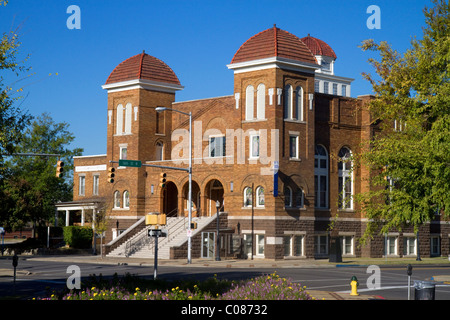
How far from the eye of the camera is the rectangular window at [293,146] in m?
45.7

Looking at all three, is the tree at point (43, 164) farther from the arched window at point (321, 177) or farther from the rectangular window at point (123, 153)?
the arched window at point (321, 177)

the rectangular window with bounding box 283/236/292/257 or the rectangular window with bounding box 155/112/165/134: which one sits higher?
the rectangular window with bounding box 155/112/165/134

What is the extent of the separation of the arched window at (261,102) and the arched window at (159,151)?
12.8 metres

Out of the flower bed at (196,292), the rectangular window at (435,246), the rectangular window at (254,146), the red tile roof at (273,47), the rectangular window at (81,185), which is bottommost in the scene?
the rectangular window at (435,246)

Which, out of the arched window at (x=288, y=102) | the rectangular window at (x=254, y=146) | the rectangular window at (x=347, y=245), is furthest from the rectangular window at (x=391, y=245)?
the arched window at (x=288, y=102)

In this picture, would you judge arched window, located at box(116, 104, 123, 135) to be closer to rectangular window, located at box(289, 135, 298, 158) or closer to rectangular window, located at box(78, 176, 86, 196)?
rectangular window, located at box(78, 176, 86, 196)

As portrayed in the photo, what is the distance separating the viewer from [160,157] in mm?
55656

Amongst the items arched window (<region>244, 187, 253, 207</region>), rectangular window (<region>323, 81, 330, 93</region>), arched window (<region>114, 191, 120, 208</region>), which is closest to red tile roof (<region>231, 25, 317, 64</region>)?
arched window (<region>244, 187, 253, 207</region>)

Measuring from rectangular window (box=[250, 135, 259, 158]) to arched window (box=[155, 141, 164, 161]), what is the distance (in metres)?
12.0

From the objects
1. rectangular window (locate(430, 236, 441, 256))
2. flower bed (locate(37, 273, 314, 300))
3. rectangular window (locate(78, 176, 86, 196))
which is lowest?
rectangular window (locate(430, 236, 441, 256))

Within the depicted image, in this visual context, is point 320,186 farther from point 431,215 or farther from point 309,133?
point 431,215

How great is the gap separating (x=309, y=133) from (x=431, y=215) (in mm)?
18272

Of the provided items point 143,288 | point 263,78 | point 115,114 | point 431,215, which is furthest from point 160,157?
point 143,288

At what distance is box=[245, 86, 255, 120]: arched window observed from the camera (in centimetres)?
4619
